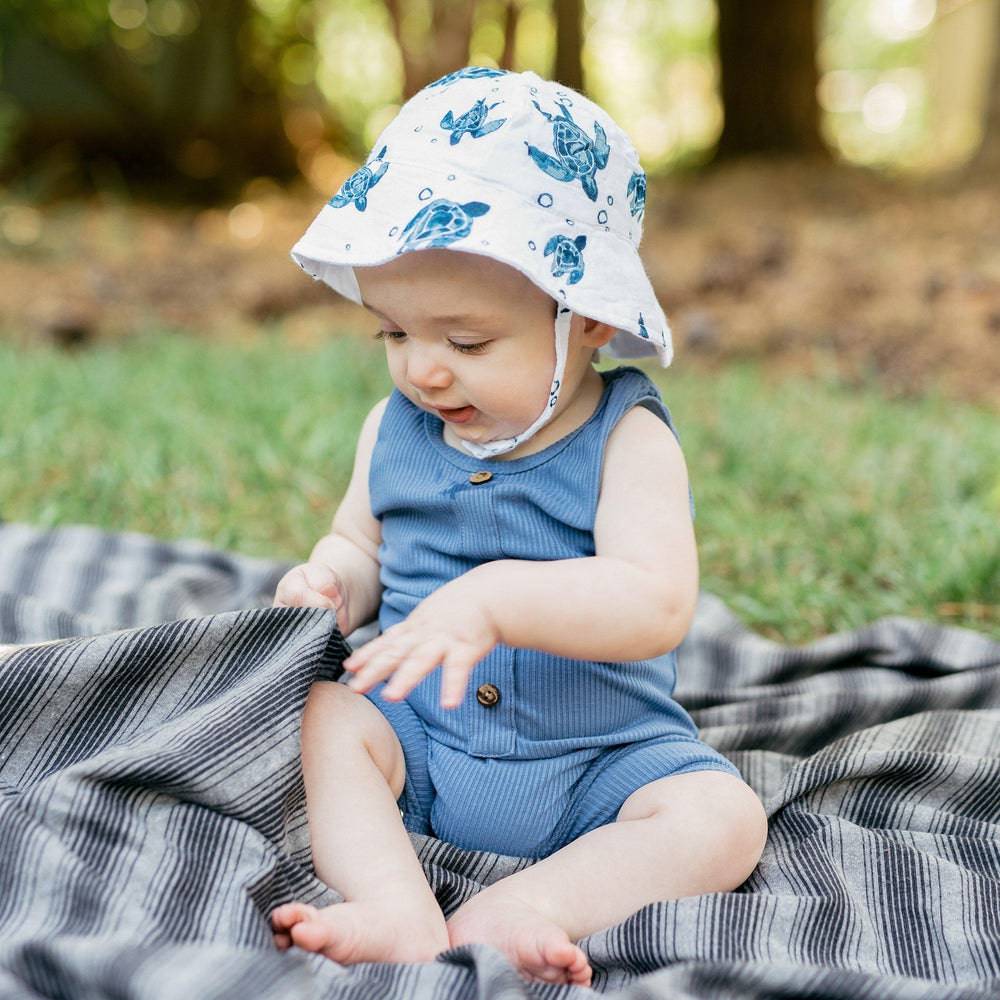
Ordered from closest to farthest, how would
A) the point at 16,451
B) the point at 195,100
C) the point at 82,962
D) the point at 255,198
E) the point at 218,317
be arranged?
the point at 82,962
the point at 16,451
the point at 218,317
the point at 255,198
the point at 195,100

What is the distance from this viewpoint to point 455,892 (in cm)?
161

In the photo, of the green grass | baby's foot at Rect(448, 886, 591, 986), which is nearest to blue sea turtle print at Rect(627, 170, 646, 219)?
baby's foot at Rect(448, 886, 591, 986)

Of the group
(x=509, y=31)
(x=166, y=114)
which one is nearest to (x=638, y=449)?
(x=509, y=31)

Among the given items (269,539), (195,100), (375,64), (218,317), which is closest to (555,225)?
(269,539)

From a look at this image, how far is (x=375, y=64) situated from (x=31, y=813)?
14.8 m

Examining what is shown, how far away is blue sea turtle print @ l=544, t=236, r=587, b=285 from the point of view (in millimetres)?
1584

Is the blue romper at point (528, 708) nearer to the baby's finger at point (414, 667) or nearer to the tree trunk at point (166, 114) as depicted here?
the baby's finger at point (414, 667)

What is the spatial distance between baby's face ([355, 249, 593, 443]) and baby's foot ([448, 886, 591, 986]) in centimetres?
63

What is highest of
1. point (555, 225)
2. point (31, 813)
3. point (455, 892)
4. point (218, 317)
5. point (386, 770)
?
point (555, 225)

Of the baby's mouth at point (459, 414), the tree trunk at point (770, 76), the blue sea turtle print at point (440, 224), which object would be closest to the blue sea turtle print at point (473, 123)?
the blue sea turtle print at point (440, 224)

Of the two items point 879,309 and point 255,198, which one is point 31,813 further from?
point 255,198

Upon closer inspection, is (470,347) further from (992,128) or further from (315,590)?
(992,128)

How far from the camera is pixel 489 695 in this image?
1707 millimetres

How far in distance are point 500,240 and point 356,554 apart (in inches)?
24.9
